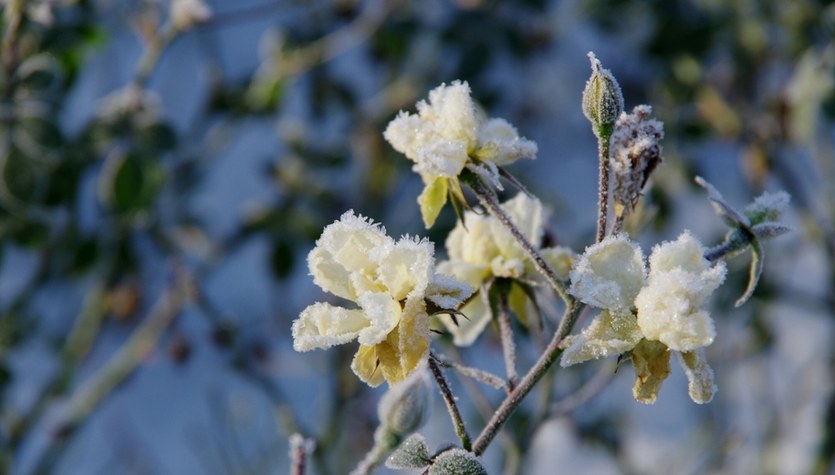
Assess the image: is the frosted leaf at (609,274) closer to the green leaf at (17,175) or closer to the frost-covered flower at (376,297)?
the frost-covered flower at (376,297)

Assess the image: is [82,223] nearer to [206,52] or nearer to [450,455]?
[206,52]

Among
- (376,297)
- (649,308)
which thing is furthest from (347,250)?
(649,308)

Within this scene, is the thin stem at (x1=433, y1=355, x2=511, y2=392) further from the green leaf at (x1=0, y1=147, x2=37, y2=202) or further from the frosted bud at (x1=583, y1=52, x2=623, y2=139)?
the green leaf at (x1=0, y1=147, x2=37, y2=202)

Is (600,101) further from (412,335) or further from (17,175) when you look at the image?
(17,175)

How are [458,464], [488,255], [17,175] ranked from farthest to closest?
[17,175] < [488,255] < [458,464]

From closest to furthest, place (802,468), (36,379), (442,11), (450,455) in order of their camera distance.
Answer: (450,455) < (802,468) < (36,379) < (442,11)

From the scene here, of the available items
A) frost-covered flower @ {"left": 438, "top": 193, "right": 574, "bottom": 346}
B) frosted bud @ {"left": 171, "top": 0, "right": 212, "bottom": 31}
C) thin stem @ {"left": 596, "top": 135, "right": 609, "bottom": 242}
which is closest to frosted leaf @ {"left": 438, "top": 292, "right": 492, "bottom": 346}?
frost-covered flower @ {"left": 438, "top": 193, "right": 574, "bottom": 346}

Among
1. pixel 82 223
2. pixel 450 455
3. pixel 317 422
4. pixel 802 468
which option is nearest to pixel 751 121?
pixel 802 468

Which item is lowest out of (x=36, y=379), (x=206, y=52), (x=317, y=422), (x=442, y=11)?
(x=317, y=422)
